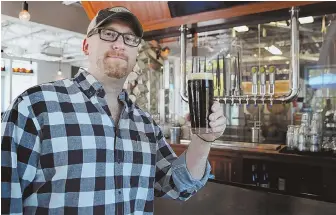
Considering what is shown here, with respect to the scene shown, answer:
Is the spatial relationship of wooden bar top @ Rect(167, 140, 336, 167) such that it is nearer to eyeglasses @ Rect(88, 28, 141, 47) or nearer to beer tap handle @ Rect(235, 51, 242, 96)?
beer tap handle @ Rect(235, 51, 242, 96)

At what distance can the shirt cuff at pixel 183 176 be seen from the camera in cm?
119

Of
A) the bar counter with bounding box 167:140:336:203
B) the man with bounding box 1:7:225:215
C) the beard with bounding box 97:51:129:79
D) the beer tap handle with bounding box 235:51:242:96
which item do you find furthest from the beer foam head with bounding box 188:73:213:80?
the beer tap handle with bounding box 235:51:242:96

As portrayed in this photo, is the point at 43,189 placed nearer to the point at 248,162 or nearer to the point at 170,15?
the point at 248,162

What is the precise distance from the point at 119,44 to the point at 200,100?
34 centimetres

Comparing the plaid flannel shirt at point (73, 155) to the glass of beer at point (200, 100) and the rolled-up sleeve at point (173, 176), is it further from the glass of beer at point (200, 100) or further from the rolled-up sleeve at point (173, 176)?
the glass of beer at point (200, 100)

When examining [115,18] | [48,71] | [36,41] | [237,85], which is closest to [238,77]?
[237,85]

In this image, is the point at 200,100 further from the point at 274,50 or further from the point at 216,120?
the point at 274,50

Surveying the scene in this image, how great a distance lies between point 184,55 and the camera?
11.7 feet

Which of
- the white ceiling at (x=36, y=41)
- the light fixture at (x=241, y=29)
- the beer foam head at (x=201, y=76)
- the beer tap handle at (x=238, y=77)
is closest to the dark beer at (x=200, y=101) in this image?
the beer foam head at (x=201, y=76)

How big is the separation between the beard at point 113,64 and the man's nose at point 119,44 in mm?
21

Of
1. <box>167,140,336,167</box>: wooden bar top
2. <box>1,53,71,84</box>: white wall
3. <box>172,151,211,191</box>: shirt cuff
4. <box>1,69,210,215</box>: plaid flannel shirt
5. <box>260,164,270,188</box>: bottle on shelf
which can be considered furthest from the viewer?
<box>1,53,71,84</box>: white wall

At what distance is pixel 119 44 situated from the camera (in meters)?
1.08

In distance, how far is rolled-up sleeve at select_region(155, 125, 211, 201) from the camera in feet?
3.93

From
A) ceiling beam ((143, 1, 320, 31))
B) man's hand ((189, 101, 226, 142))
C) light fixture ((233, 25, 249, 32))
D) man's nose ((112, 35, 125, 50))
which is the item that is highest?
light fixture ((233, 25, 249, 32))
